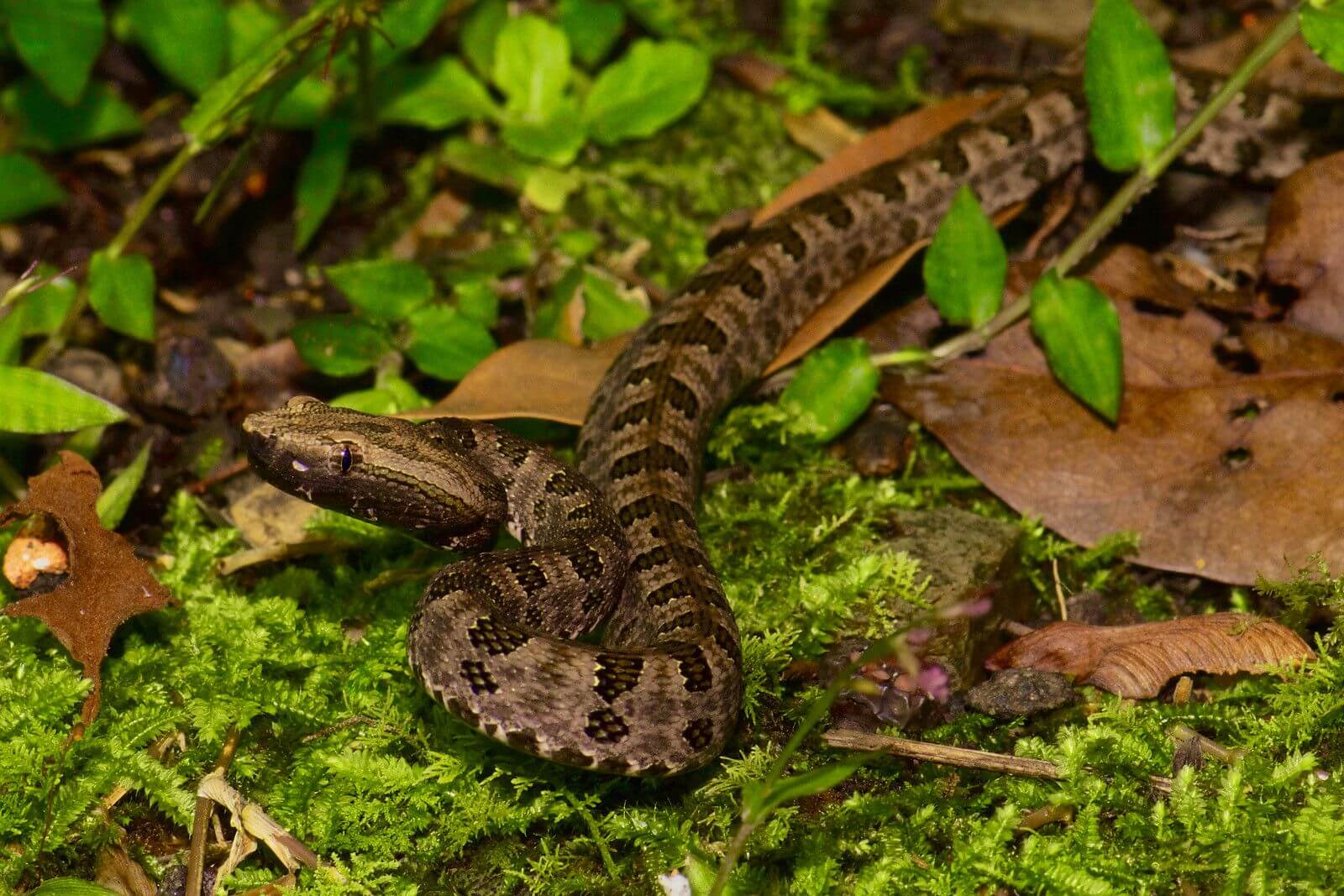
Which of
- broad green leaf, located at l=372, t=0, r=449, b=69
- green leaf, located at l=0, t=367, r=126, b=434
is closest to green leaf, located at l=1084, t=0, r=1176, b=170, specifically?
broad green leaf, located at l=372, t=0, r=449, b=69

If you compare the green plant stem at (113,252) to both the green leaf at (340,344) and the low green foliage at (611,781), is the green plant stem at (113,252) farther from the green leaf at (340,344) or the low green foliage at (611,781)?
the low green foliage at (611,781)

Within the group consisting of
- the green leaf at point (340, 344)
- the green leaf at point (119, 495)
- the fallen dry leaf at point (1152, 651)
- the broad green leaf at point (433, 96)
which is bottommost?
the fallen dry leaf at point (1152, 651)

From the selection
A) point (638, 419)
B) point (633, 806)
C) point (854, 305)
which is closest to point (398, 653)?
point (633, 806)

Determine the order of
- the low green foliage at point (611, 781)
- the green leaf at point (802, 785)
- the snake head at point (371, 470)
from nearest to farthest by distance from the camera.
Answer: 1. the green leaf at point (802, 785)
2. the low green foliage at point (611, 781)
3. the snake head at point (371, 470)

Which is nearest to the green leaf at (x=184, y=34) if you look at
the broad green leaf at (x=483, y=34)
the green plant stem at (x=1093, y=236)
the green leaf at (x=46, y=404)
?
the broad green leaf at (x=483, y=34)

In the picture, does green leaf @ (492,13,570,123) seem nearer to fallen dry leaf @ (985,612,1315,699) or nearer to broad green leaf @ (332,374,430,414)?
broad green leaf @ (332,374,430,414)

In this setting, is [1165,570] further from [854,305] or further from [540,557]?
[540,557]
